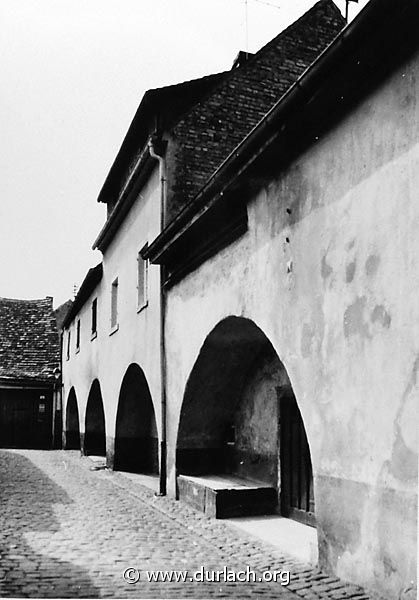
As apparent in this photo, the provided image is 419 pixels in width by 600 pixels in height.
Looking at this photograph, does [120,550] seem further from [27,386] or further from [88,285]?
[27,386]

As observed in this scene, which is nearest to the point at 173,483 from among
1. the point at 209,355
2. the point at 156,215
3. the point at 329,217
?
the point at 209,355

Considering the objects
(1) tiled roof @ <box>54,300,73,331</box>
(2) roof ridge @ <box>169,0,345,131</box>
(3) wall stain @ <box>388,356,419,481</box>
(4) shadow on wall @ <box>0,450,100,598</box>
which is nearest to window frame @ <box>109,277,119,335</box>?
(4) shadow on wall @ <box>0,450,100,598</box>

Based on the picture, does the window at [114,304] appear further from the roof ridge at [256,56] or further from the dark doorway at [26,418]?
the dark doorway at [26,418]

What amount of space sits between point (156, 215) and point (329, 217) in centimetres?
630

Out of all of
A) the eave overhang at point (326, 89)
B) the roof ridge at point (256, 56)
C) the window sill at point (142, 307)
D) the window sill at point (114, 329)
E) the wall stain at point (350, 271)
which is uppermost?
the roof ridge at point (256, 56)

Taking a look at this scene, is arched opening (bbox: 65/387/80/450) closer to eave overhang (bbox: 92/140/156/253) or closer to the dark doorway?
the dark doorway

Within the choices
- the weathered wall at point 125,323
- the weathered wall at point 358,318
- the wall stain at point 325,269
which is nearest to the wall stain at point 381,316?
the weathered wall at point 358,318

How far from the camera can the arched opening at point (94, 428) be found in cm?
1928

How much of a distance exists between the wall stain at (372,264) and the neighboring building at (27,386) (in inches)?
863

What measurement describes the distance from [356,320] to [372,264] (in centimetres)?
43

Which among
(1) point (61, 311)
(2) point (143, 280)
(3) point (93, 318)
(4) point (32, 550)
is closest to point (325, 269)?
(4) point (32, 550)

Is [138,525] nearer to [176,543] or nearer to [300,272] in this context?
[176,543]

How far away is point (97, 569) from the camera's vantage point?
17.7 feet

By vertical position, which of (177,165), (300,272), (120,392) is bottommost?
(120,392)
